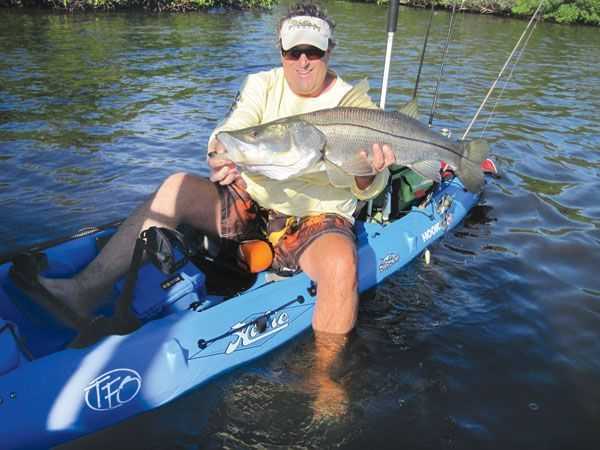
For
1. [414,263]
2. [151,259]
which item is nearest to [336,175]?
[151,259]

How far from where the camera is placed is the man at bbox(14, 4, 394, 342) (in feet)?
11.9

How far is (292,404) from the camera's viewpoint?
12.0 ft

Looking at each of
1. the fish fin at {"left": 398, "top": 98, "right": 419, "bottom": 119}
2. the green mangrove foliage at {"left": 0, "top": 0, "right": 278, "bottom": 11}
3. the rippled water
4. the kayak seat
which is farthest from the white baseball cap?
the green mangrove foliage at {"left": 0, "top": 0, "right": 278, "bottom": 11}

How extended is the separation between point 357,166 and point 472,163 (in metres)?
1.04

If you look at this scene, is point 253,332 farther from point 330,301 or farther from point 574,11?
point 574,11

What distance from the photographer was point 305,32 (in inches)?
146

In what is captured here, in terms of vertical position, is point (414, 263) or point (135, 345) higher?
point (135, 345)

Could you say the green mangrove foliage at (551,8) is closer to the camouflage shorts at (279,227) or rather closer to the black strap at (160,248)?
the camouflage shorts at (279,227)

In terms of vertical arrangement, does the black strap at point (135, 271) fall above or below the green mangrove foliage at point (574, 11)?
below

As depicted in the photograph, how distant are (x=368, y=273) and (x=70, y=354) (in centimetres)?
252

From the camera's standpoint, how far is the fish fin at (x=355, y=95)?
366 centimetres

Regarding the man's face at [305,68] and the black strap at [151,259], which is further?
the man's face at [305,68]

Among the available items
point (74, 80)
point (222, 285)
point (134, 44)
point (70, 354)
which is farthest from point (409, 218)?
point (134, 44)

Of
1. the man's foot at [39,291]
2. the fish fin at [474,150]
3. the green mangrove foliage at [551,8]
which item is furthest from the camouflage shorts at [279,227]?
the green mangrove foliage at [551,8]
